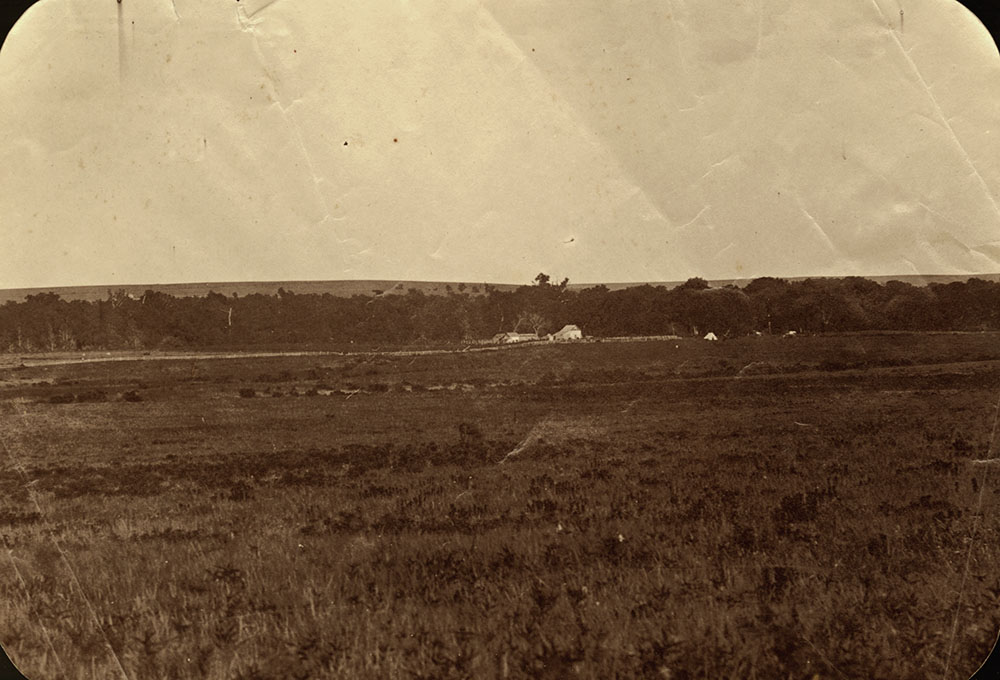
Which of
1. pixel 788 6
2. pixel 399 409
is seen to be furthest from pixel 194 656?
pixel 788 6

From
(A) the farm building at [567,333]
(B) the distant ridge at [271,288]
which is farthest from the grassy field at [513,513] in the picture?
(B) the distant ridge at [271,288]

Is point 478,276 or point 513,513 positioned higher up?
point 478,276

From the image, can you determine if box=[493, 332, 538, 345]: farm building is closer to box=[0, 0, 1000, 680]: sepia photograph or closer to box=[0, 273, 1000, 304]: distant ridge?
box=[0, 0, 1000, 680]: sepia photograph

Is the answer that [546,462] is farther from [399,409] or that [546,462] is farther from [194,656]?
[194,656]

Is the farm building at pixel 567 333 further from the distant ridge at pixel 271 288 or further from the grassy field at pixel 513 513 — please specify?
the distant ridge at pixel 271 288

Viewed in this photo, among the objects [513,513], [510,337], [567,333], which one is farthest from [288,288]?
[513,513]

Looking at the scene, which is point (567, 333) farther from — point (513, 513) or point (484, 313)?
point (513, 513)

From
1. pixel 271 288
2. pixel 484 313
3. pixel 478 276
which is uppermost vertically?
pixel 478 276
